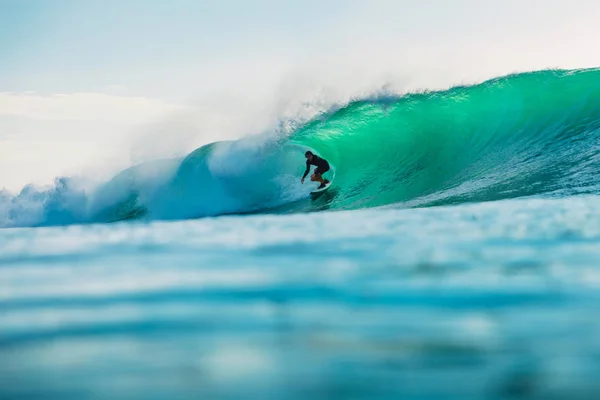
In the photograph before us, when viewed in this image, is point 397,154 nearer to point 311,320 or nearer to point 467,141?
point 467,141

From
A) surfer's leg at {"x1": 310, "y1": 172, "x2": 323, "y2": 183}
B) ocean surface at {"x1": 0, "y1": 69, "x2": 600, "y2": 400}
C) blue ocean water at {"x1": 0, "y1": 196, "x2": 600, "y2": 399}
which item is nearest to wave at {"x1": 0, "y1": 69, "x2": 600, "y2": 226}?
surfer's leg at {"x1": 310, "y1": 172, "x2": 323, "y2": 183}

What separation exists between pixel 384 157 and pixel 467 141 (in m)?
1.40

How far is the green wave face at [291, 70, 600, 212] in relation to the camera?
9938 mm

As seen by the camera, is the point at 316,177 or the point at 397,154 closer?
the point at 316,177

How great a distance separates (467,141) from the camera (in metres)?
12.1

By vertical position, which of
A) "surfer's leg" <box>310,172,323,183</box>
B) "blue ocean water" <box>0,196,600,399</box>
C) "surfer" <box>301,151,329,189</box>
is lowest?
"blue ocean water" <box>0,196,600,399</box>

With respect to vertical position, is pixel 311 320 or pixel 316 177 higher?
pixel 316 177

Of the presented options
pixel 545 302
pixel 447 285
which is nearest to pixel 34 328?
pixel 447 285

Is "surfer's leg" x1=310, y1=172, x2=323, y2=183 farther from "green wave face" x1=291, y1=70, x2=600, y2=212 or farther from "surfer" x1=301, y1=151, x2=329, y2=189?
"green wave face" x1=291, y1=70, x2=600, y2=212

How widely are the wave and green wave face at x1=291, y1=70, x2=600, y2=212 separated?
0.02 m

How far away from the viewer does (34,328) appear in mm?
2324

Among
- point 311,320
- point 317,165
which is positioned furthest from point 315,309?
point 317,165

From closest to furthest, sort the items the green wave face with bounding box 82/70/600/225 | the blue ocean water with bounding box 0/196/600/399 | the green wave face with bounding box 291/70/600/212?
1. the blue ocean water with bounding box 0/196/600/399
2. the green wave face with bounding box 291/70/600/212
3. the green wave face with bounding box 82/70/600/225

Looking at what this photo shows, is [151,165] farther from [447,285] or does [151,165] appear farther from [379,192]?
[447,285]
